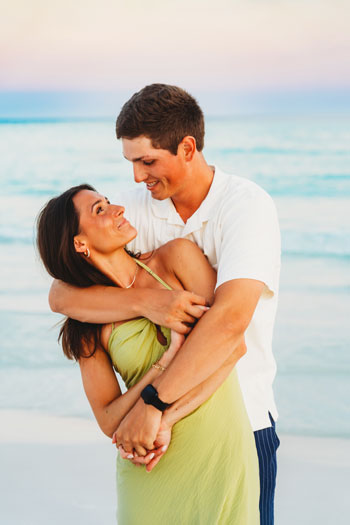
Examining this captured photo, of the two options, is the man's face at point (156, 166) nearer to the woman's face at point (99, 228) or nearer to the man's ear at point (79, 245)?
the woman's face at point (99, 228)

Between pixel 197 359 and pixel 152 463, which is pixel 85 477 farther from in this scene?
pixel 197 359

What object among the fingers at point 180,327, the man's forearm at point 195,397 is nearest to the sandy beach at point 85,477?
the man's forearm at point 195,397

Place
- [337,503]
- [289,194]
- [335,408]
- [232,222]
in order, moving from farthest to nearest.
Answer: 1. [289,194]
2. [335,408]
3. [337,503]
4. [232,222]

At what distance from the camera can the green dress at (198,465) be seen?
1.91 meters

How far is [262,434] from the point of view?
2.21 metres

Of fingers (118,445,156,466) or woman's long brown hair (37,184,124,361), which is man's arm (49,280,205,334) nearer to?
woman's long brown hair (37,184,124,361)

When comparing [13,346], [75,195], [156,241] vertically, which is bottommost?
[13,346]

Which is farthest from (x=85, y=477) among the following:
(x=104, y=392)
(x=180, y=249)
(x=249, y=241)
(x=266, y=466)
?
(x=249, y=241)

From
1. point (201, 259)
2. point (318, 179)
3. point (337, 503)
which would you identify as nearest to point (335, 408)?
point (337, 503)

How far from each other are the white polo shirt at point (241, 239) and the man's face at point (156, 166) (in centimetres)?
9

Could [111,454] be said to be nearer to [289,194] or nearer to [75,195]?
[75,195]

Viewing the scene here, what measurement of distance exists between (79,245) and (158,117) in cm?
48

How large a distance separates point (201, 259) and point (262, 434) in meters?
0.60

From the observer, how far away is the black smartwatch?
1.87m
